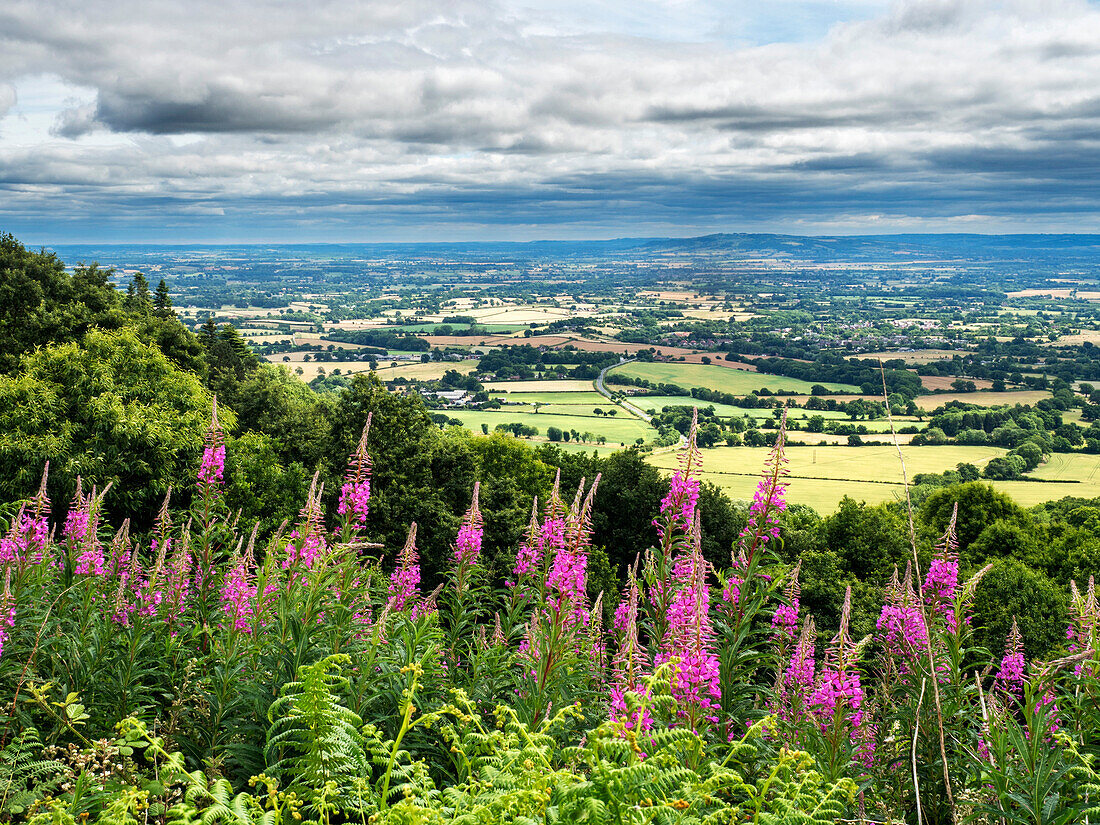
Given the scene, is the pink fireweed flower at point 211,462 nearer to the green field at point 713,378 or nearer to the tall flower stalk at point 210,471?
the tall flower stalk at point 210,471

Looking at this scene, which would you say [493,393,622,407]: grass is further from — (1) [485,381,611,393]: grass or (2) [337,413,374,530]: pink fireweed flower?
(2) [337,413,374,530]: pink fireweed flower

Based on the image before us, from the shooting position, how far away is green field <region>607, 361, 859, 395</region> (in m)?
82.4

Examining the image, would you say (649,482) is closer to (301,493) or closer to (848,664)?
(301,493)

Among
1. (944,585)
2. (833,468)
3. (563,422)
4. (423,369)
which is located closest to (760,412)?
(833,468)

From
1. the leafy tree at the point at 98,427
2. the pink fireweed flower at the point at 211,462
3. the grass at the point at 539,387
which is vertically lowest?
the grass at the point at 539,387

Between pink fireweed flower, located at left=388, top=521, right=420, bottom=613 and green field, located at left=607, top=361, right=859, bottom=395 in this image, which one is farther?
green field, located at left=607, top=361, right=859, bottom=395

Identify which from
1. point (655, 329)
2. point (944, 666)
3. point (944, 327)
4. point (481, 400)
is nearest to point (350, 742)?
point (944, 666)

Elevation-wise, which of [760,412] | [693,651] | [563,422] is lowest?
[563,422]

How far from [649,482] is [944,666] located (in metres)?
22.7

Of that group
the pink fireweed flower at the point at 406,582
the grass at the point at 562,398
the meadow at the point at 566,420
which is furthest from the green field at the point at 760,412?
the pink fireweed flower at the point at 406,582

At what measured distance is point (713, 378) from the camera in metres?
88.6

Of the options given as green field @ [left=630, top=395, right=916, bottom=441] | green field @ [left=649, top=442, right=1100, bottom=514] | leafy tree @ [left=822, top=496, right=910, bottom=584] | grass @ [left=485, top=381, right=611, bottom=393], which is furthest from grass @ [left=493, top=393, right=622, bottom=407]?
leafy tree @ [left=822, top=496, right=910, bottom=584]

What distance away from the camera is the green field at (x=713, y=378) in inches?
3246

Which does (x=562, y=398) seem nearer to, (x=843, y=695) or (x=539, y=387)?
(x=539, y=387)
